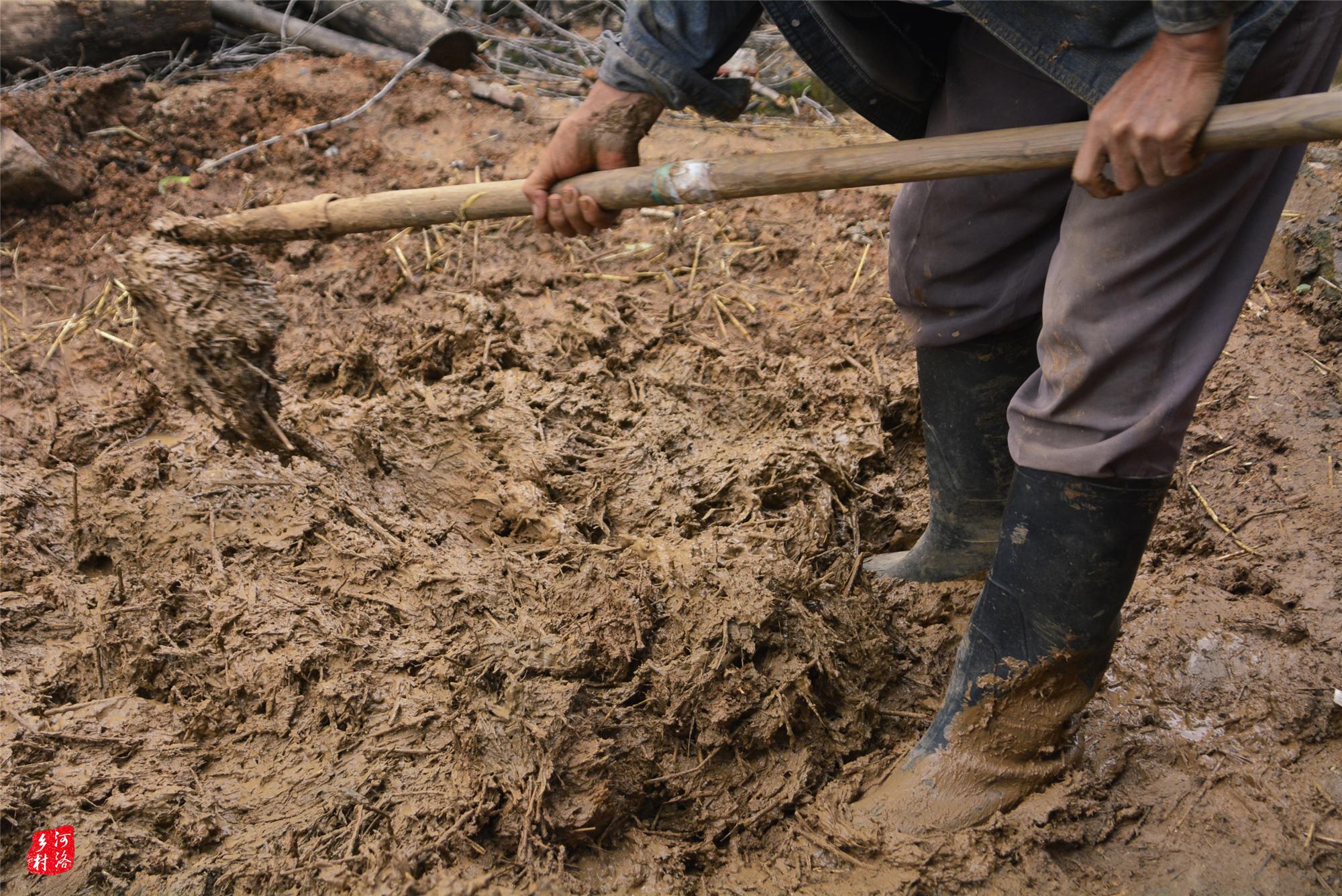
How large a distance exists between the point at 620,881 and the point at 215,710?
0.96 meters

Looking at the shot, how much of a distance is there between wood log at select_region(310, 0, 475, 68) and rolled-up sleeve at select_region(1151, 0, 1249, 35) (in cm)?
437

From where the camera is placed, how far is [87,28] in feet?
14.9

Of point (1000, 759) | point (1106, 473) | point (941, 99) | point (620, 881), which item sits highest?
point (941, 99)

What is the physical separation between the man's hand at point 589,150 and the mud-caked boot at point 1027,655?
3.44 ft

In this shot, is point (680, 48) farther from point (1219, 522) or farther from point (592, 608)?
point (1219, 522)

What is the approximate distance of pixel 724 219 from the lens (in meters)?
3.78

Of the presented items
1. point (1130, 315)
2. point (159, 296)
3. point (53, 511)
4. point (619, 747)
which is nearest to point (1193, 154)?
point (1130, 315)

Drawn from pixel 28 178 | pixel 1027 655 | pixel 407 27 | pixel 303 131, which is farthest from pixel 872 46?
pixel 407 27

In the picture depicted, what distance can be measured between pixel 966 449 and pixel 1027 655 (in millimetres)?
587

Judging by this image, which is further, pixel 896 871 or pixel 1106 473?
pixel 896 871

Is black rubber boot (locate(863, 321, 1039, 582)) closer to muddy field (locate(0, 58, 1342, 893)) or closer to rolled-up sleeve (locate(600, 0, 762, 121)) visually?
muddy field (locate(0, 58, 1342, 893))

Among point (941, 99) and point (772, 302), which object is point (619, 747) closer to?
point (941, 99)

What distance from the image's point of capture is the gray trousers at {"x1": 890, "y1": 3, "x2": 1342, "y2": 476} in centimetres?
145

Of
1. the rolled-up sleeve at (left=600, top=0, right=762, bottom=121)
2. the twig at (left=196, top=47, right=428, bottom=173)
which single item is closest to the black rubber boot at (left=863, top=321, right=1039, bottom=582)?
the rolled-up sleeve at (left=600, top=0, right=762, bottom=121)
